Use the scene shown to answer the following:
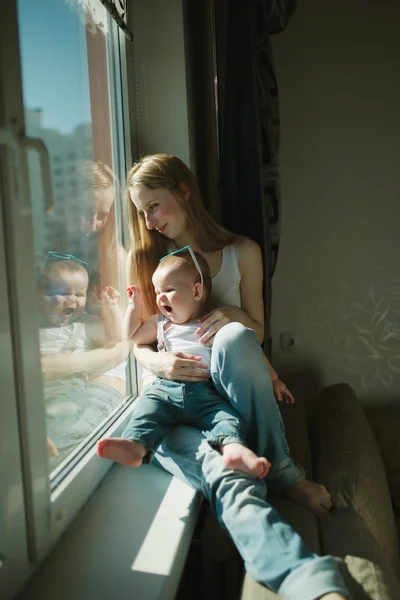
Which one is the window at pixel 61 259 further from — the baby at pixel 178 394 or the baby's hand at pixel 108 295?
the baby at pixel 178 394

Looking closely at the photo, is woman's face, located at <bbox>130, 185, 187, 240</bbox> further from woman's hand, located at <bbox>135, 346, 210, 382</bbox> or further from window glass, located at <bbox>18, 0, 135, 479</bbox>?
woman's hand, located at <bbox>135, 346, 210, 382</bbox>

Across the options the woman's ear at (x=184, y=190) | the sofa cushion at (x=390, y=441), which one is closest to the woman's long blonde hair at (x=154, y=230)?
the woman's ear at (x=184, y=190)

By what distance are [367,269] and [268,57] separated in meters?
0.95

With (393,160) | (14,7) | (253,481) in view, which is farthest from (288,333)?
(14,7)

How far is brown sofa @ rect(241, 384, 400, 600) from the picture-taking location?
892 millimetres

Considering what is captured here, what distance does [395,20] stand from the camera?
216 cm

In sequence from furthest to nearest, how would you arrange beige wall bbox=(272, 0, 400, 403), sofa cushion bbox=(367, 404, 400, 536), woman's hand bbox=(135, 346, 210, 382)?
beige wall bbox=(272, 0, 400, 403) → sofa cushion bbox=(367, 404, 400, 536) → woman's hand bbox=(135, 346, 210, 382)

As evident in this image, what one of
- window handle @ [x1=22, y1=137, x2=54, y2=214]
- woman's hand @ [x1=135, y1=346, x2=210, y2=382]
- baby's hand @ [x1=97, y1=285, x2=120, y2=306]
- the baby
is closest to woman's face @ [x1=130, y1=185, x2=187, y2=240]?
the baby

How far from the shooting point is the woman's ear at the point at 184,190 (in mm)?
1429

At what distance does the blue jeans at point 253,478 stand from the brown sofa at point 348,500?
0.05 meters

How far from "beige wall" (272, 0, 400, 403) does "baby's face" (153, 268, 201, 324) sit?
105 centimetres

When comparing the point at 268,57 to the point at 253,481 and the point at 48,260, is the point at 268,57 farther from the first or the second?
the point at 253,481

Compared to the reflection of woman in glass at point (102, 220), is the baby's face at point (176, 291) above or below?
below

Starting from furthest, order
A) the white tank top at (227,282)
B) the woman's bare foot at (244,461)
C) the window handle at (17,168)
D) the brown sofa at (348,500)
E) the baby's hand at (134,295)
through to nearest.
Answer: the white tank top at (227,282) → the baby's hand at (134,295) → the woman's bare foot at (244,461) → the brown sofa at (348,500) → the window handle at (17,168)
